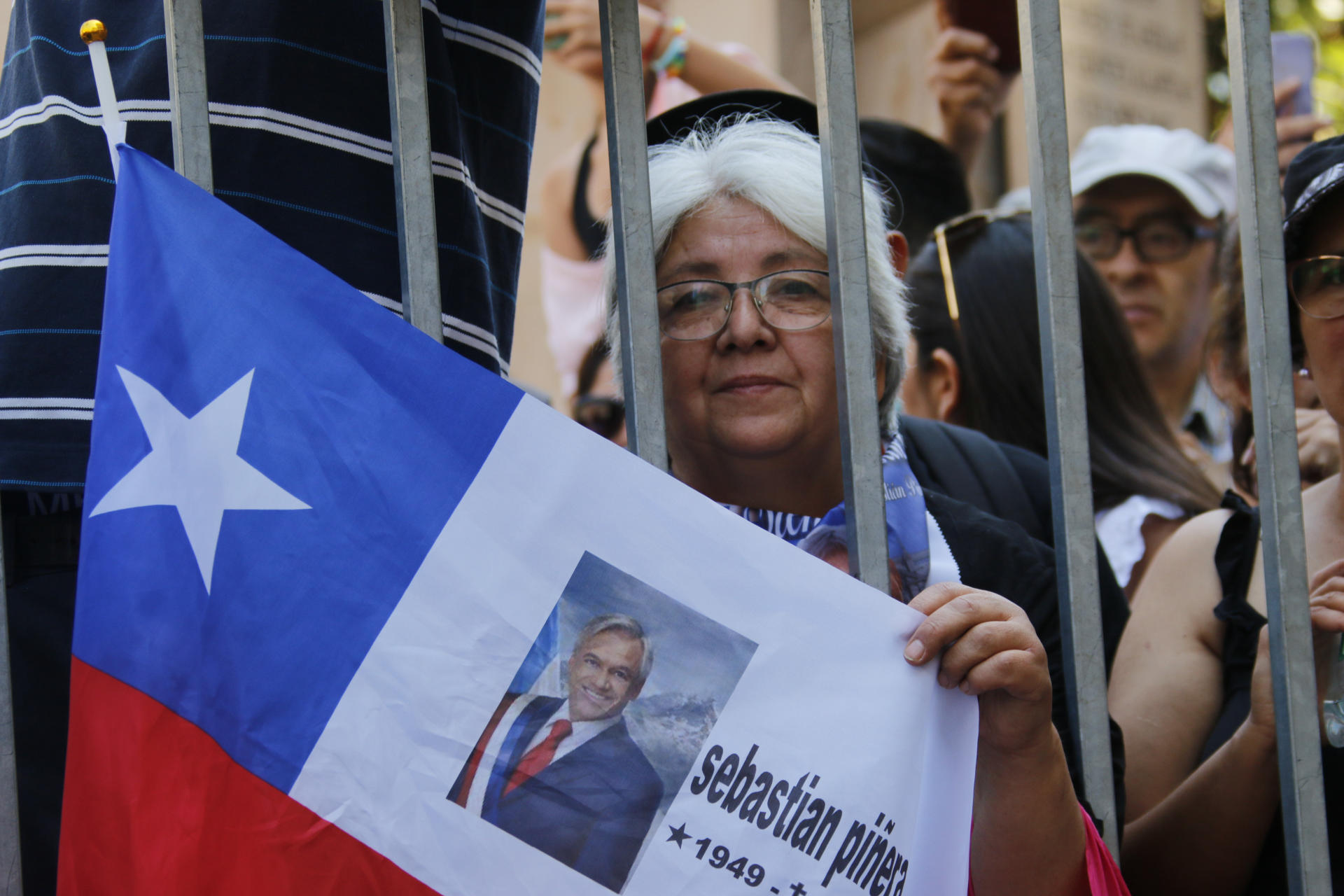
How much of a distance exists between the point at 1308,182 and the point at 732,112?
0.95 m

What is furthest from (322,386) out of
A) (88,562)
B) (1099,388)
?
(1099,388)

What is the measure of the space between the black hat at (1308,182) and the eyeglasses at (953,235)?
3.88 feet

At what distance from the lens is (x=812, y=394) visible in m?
A: 1.87

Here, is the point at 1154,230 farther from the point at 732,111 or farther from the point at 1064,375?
the point at 1064,375

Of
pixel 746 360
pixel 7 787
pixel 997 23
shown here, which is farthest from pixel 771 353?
pixel 997 23

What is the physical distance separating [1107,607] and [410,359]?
4.40ft

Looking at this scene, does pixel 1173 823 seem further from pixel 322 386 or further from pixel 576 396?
pixel 576 396

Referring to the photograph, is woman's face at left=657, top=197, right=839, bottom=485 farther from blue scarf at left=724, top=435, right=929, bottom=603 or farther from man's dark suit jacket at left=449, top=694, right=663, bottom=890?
man's dark suit jacket at left=449, top=694, right=663, bottom=890

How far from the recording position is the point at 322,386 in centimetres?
123

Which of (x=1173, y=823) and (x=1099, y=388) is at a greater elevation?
(x=1099, y=388)

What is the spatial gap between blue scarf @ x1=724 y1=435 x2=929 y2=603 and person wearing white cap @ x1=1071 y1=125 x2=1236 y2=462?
2331 millimetres

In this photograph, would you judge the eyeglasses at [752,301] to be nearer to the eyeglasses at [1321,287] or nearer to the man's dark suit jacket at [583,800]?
the eyeglasses at [1321,287]

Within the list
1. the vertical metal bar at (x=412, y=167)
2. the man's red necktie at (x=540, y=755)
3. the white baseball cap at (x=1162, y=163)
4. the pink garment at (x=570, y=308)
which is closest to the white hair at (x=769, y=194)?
the vertical metal bar at (x=412, y=167)

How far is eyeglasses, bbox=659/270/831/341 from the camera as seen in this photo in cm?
184
